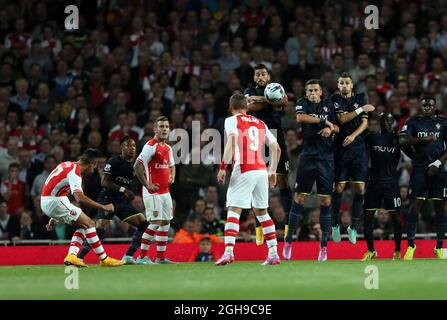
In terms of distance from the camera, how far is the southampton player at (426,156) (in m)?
17.2

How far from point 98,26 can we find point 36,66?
7.34 ft

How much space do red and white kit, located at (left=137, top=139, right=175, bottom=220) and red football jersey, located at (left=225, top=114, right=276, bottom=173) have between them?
2.42m

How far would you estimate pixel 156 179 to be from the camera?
16672 millimetres

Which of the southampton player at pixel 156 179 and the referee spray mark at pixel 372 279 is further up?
the southampton player at pixel 156 179

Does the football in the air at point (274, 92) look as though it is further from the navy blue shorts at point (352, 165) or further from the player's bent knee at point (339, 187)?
the player's bent knee at point (339, 187)

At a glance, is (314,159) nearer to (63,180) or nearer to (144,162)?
(144,162)

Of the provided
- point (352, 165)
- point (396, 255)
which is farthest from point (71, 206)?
point (396, 255)

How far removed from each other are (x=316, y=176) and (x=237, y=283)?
4.40 meters

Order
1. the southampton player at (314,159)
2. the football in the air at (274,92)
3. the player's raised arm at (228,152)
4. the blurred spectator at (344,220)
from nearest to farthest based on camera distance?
the player's raised arm at (228,152) < the football in the air at (274,92) < the southampton player at (314,159) < the blurred spectator at (344,220)

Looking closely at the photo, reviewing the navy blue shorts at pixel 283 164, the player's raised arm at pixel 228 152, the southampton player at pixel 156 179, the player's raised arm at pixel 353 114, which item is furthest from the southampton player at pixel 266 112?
the player's raised arm at pixel 228 152

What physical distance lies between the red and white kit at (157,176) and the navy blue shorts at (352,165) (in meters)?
2.89

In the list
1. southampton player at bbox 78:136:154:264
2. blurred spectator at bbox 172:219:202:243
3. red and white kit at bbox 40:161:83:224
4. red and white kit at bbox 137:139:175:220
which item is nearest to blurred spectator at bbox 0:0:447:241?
blurred spectator at bbox 172:219:202:243

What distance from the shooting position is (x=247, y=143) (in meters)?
14.5
